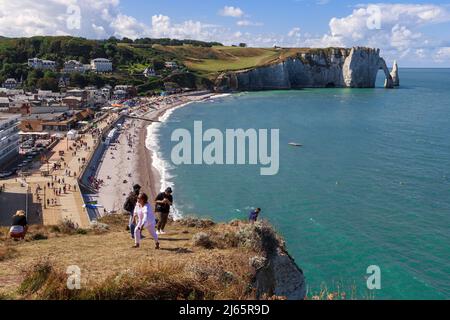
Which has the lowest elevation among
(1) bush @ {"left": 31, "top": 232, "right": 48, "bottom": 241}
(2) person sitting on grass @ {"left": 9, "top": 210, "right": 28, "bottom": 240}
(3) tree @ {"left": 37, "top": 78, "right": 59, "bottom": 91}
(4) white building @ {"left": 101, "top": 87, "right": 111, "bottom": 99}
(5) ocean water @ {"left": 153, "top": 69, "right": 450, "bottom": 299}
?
(5) ocean water @ {"left": 153, "top": 69, "right": 450, "bottom": 299}

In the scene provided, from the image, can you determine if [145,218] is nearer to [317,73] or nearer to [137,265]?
[137,265]

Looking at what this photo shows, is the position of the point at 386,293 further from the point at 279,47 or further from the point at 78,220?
the point at 279,47

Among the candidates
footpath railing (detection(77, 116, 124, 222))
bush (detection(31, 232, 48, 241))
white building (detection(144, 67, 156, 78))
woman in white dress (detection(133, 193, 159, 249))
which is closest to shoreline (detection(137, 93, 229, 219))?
footpath railing (detection(77, 116, 124, 222))

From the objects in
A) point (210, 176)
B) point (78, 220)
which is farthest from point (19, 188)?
point (210, 176)

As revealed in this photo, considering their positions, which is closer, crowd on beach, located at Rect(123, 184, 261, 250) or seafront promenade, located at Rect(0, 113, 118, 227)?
crowd on beach, located at Rect(123, 184, 261, 250)

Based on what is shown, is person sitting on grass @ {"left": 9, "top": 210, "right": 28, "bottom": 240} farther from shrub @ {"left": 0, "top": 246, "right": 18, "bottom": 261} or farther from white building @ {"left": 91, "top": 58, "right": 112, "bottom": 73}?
white building @ {"left": 91, "top": 58, "right": 112, "bottom": 73}

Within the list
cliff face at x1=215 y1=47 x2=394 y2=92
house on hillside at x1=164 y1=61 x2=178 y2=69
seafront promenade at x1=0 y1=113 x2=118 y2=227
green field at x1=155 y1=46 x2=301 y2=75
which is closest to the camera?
seafront promenade at x1=0 y1=113 x2=118 y2=227

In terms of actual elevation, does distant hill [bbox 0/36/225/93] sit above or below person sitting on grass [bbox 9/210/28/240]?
above

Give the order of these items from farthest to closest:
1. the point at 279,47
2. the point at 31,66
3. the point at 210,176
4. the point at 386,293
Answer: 1. the point at 279,47
2. the point at 31,66
3. the point at 210,176
4. the point at 386,293
